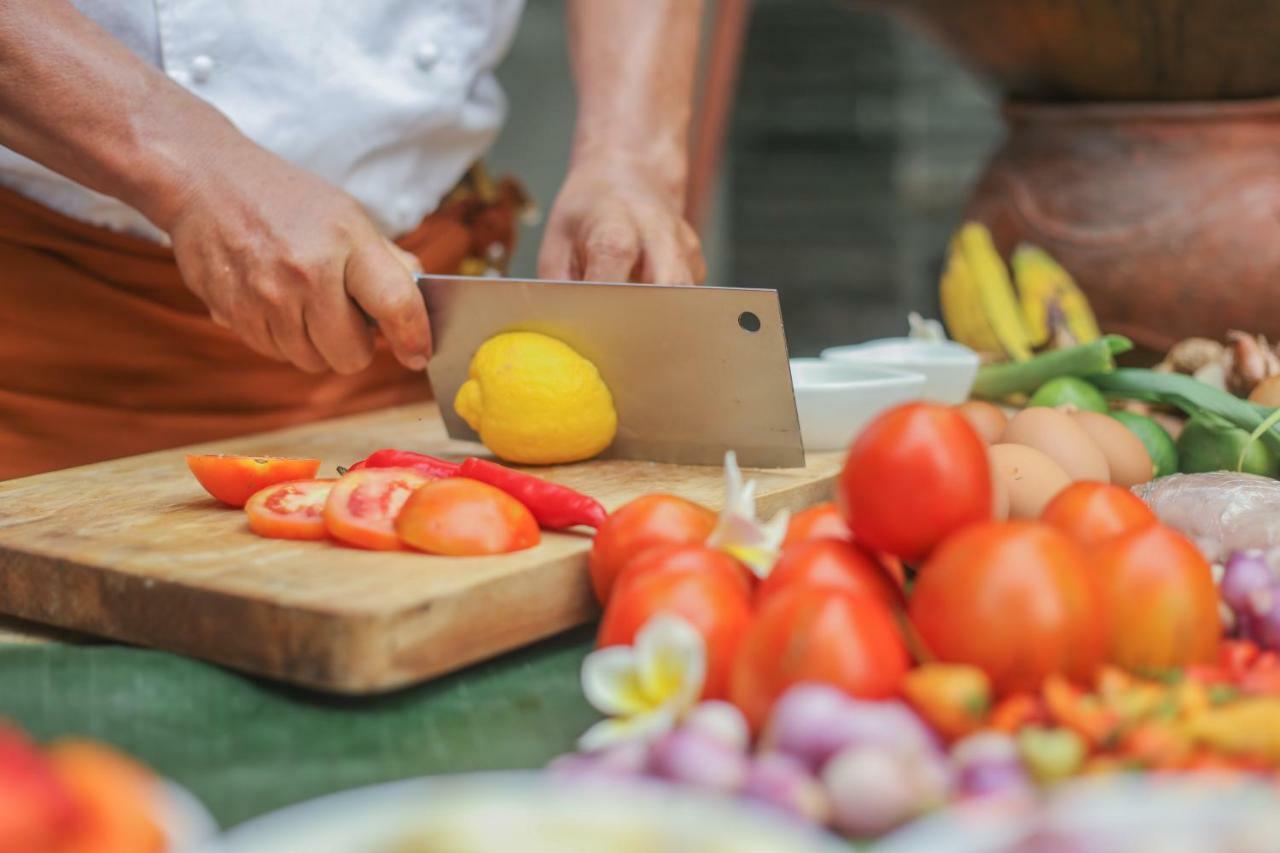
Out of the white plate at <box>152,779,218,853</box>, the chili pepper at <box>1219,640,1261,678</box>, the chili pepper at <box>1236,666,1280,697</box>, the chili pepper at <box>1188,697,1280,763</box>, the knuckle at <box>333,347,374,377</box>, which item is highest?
the knuckle at <box>333,347,374,377</box>

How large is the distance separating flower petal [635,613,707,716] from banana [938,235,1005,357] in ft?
4.30

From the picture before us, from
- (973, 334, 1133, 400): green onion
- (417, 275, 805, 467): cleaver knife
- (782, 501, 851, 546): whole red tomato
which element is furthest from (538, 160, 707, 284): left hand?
(782, 501, 851, 546): whole red tomato

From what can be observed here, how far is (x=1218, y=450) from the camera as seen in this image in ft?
4.65

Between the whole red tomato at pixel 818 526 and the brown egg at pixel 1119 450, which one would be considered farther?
the brown egg at pixel 1119 450

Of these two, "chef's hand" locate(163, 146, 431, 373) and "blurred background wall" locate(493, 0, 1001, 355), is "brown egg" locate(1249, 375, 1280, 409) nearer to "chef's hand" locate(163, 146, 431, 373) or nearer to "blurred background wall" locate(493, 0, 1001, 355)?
"chef's hand" locate(163, 146, 431, 373)

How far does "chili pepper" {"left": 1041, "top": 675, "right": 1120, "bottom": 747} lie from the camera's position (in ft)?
2.19

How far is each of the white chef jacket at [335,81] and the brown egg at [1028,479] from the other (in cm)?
99

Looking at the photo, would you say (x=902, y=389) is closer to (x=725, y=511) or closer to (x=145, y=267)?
(x=725, y=511)

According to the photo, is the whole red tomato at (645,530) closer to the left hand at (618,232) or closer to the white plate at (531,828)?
the white plate at (531,828)

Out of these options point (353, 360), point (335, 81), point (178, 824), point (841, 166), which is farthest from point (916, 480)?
point (841, 166)

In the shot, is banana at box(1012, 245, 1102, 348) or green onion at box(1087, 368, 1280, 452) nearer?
green onion at box(1087, 368, 1280, 452)

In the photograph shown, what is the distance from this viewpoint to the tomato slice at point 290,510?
45.1 inches

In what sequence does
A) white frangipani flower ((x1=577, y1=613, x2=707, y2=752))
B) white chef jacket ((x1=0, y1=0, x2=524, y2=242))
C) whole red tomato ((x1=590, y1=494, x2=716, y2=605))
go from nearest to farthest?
white frangipani flower ((x1=577, y1=613, x2=707, y2=752)) < whole red tomato ((x1=590, y1=494, x2=716, y2=605)) < white chef jacket ((x1=0, y1=0, x2=524, y2=242))

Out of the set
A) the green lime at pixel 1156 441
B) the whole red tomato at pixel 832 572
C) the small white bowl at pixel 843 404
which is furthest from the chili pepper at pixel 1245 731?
the small white bowl at pixel 843 404
